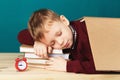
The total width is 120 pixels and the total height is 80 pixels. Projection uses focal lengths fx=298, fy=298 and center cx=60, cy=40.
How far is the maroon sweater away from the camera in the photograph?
3.17 feet

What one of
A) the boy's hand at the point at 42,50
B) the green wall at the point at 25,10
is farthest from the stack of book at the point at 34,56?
the green wall at the point at 25,10

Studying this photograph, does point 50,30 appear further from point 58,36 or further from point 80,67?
point 80,67

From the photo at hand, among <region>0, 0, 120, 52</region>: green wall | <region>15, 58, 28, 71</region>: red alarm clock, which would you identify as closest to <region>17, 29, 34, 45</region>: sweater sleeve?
<region>15, 58, 28, 71</region>: red alarm clock

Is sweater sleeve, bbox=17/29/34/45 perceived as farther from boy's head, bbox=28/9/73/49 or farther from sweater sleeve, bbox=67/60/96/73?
sweater sleeve, bbox=67/60/96/73

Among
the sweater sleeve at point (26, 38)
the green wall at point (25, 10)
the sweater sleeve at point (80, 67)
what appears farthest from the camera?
the green wall at point (25, 10)

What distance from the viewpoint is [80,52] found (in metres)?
1.07

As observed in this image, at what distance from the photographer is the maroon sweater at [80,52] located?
0.97 meters

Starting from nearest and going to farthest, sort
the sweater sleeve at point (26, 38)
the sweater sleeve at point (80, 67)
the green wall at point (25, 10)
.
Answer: the sweater sleeve at point (80, 67) < the sweater sleeve at point (26, 38) < the green wall at point (25, 10)

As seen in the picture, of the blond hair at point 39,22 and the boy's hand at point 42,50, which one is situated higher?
the blond hair at point 39,22

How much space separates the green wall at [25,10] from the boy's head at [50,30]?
469mm

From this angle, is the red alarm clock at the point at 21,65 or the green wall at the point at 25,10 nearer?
the red alarm clock at the point at 21,65

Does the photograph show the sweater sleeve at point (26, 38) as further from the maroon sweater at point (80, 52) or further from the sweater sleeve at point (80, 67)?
the sweater sleeve at point (80, 67)
